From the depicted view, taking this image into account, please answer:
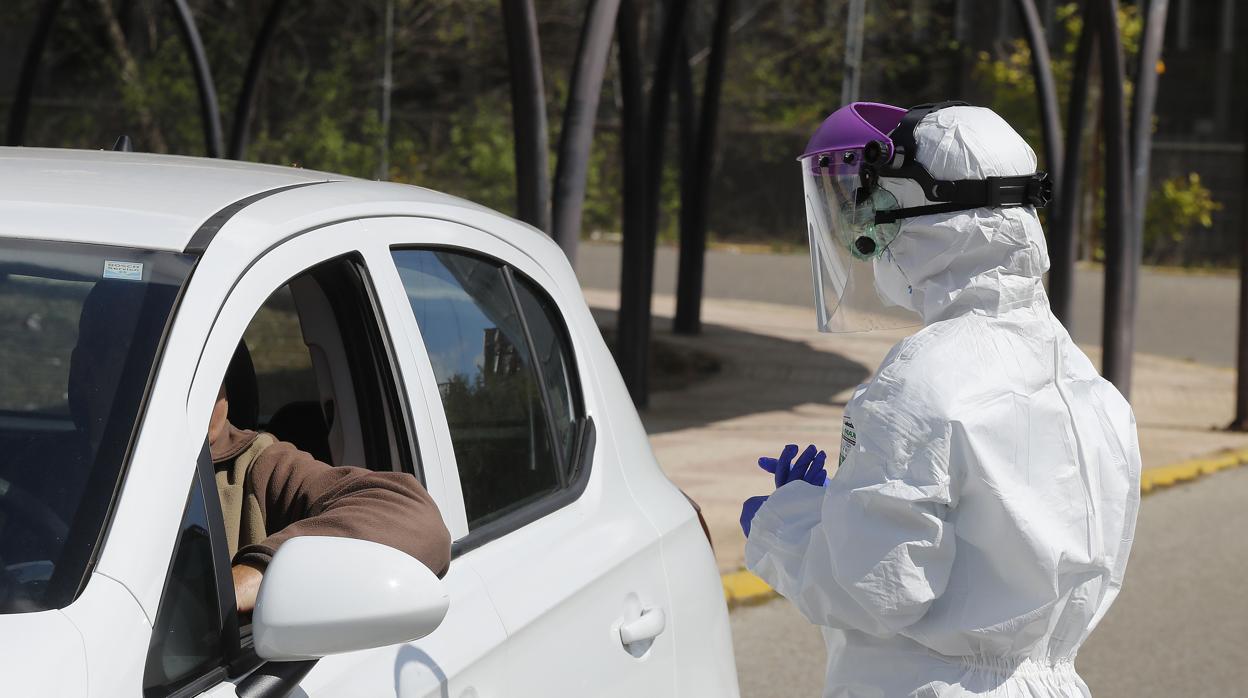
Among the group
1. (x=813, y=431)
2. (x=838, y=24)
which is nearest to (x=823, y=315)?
(x=813, y=431)

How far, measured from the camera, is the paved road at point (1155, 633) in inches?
233

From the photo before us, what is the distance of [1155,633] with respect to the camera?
6.66m

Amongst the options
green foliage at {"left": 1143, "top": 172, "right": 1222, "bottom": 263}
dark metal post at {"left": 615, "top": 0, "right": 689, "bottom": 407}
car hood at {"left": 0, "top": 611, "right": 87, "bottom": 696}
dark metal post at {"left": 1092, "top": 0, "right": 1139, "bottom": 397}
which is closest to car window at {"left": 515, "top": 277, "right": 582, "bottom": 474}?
car hood at {"left": 0, "top": 611, "right": 87, "bottom": 696}

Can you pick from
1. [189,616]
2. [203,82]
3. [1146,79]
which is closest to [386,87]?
[203,82]

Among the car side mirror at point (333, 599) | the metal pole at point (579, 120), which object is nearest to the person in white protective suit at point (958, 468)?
the car side mirror at point (333, 599)

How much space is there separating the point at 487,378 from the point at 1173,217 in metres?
30.4

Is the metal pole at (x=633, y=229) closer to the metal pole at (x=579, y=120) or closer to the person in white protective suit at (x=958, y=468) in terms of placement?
the metal pole at (x=579, y=120)

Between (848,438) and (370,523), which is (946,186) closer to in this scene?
(848,438)

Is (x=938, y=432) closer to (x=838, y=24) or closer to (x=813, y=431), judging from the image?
(x=813, y=431)

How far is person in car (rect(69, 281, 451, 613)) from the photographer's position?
2.02m

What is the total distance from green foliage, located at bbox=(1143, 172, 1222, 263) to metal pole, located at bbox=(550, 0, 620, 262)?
24937 millimetres

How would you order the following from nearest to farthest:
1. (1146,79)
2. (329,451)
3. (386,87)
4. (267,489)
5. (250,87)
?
1. (267,489)
2. (329,451)
3. (1146,79)
4. (250,87)
5. (386,87)

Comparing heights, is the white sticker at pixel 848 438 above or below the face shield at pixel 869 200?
below

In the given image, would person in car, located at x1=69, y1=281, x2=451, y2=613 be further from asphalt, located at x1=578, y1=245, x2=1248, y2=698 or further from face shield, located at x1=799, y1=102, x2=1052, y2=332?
asphalt, located at x1=578, y1=245, x2=1248, y2=698
